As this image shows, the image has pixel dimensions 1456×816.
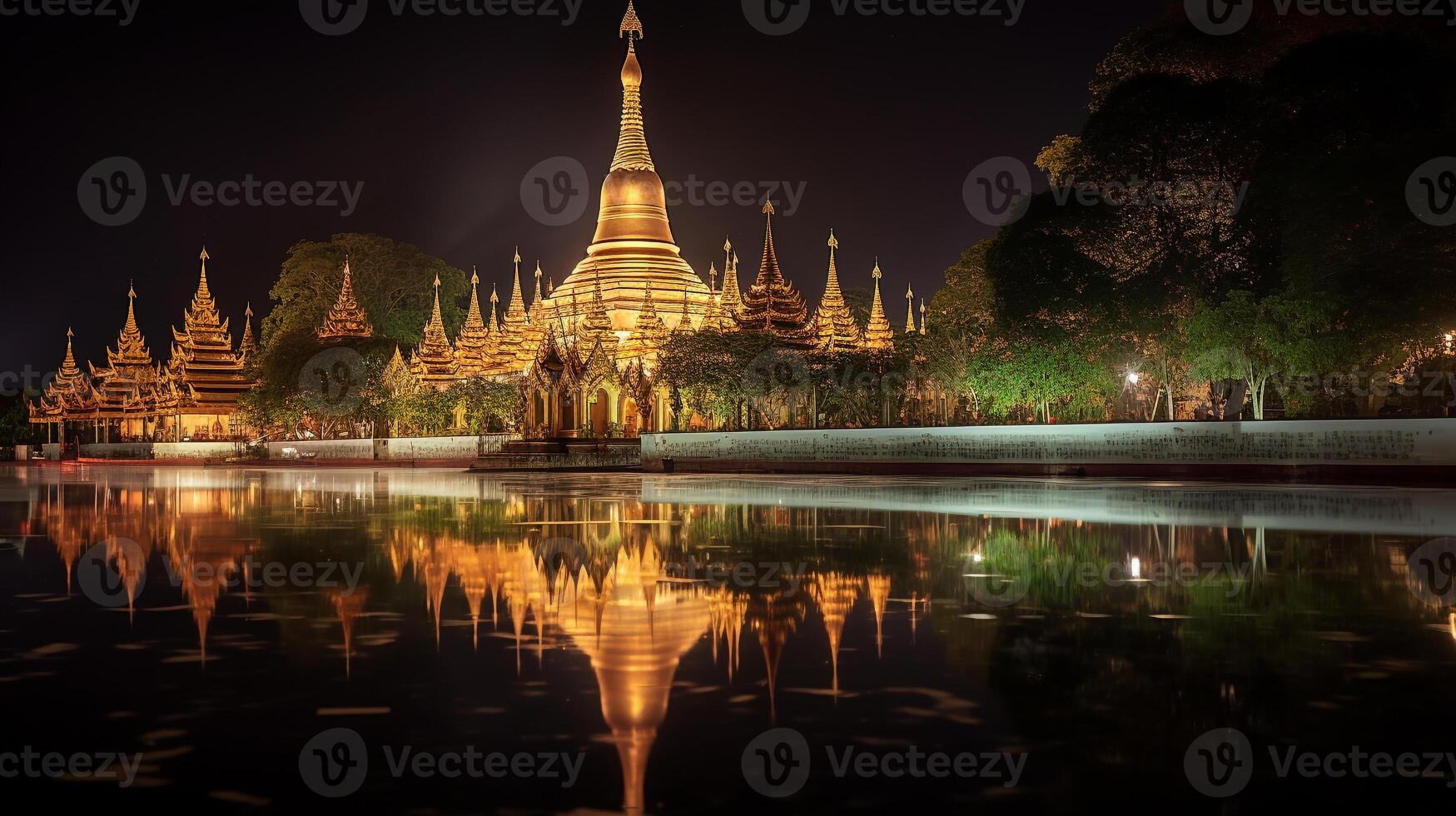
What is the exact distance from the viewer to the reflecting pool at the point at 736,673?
4348 millimetres

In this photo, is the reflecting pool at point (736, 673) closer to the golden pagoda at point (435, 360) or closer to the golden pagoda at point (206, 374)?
the golden pagoda at point (435, 360)

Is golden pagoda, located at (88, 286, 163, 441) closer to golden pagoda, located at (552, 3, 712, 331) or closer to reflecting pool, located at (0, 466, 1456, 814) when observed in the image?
golden pagoda, located at (552, 3, 712, 331)

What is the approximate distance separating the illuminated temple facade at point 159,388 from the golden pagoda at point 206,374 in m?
0.05

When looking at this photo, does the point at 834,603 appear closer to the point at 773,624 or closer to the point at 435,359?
the point at 773,624

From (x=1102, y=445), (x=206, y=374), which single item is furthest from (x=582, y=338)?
(x=206, y=374)

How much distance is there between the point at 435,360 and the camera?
60.9m

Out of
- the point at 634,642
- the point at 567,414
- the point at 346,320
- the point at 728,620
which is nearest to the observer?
the point at 634,642

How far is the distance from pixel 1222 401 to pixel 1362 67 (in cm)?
1047

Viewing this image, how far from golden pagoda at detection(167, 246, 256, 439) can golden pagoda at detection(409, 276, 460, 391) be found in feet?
54.0

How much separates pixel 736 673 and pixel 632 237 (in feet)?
181

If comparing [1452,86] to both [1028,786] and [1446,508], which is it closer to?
[1446,508]

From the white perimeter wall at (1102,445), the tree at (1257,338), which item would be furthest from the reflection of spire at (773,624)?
the white perimeter wall at (1102,445)

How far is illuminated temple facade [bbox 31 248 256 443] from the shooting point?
72.8 meters

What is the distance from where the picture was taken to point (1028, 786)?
423cm
